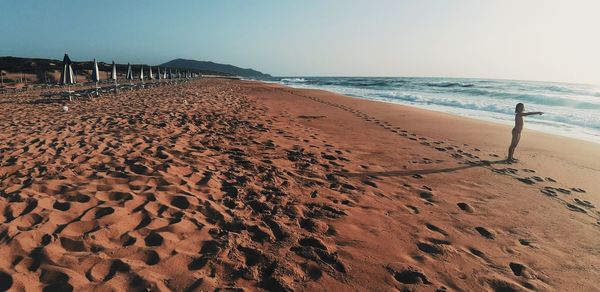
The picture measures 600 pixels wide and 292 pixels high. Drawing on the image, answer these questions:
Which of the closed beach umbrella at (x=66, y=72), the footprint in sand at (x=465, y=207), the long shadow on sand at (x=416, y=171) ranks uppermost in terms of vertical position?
the closed beach umbrella at (x=66, y=72)

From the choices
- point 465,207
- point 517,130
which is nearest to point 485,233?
point 465,207

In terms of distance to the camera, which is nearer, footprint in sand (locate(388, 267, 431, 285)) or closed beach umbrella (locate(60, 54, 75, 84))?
footprint in sand (locate(388, 267, 431, 285))

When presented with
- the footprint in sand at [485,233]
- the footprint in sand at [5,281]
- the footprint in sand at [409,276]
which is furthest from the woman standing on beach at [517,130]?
the footprint in sand at [5,281]

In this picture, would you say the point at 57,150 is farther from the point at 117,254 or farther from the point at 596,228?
the point at 596,228

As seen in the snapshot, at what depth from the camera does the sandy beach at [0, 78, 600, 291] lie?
2674 millimetres

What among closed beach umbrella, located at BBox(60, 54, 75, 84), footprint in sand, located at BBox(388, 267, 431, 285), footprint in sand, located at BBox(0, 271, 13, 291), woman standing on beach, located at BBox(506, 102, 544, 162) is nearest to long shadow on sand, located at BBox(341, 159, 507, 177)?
woman standing on beach, located at BBox(506, 102, 544, 162)

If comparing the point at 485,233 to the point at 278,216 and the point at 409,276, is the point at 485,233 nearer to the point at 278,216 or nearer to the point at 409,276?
the point at 409,276

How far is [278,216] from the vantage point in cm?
365

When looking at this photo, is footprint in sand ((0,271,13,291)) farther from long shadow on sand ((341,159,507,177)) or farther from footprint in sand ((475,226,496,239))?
footprint in sand ((475,226,496,239))

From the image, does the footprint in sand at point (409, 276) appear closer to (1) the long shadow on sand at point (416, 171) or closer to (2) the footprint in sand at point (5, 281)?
(1) the long shadow on sand at point (416, 171)

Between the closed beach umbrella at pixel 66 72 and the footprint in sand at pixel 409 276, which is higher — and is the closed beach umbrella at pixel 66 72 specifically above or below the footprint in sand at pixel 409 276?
above

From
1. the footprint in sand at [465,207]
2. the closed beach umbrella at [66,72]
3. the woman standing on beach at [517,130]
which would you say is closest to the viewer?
Result: the footprint in sand at [465,207]

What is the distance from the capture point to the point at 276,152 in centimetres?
634

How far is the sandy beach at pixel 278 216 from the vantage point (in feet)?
8.77
